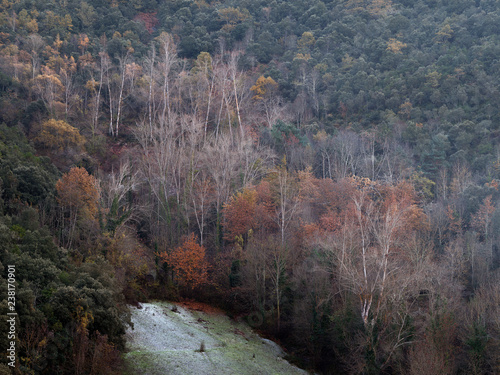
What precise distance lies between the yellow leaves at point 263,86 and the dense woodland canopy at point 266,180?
31 centimetres

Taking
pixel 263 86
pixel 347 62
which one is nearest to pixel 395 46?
pixel 347 62

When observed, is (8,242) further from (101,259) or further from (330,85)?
(330,85)

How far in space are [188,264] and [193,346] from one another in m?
8.97

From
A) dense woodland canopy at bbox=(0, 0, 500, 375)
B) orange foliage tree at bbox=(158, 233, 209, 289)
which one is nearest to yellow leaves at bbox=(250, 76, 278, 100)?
dense woodland canopy at bbox=(0, 0, 500, 375)

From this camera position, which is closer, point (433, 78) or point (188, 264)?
point (188, 264)

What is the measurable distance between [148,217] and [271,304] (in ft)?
45.3

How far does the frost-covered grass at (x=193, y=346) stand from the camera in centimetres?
1638

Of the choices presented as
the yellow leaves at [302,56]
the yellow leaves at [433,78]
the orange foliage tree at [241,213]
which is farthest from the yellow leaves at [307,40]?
the orange foliage tree at [241,213]

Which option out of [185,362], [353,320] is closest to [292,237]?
[353,320]

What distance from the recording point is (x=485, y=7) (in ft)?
217

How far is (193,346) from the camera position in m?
19.3

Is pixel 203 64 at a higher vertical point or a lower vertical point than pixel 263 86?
higher

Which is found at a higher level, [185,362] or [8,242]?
[8,242]

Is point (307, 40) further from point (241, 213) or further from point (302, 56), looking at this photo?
point (241, 213)
